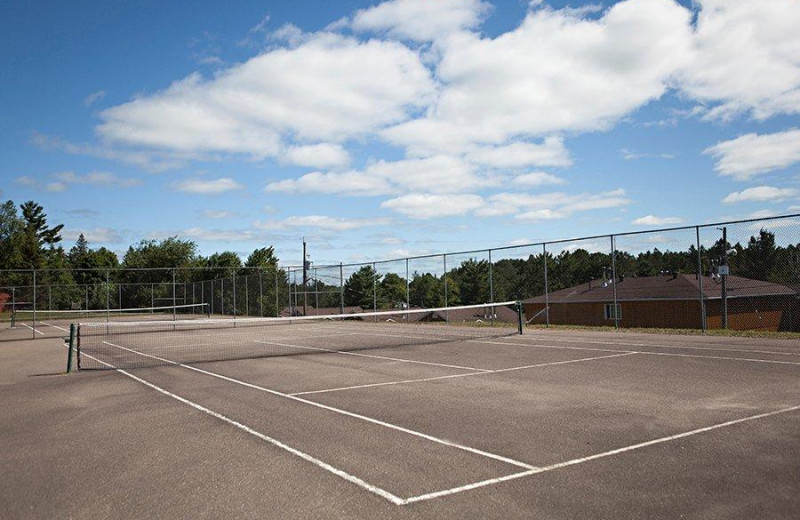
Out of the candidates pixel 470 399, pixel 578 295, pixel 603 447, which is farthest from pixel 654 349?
pixel 578 295

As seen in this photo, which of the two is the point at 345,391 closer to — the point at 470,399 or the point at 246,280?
the point at 470,399

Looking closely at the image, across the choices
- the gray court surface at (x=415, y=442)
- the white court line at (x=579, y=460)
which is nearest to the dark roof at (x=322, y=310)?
the gray court surface at (x=415, y=442)

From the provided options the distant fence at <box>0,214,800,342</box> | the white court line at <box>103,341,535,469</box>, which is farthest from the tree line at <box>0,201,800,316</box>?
the white court line at <box>103,341,535,469</box>

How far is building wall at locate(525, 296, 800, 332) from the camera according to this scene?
1717 centimetres

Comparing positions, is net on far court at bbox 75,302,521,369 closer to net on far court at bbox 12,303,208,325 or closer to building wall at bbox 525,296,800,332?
building wall at bbox 525,296,800,332

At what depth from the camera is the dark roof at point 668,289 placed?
58.9 ft

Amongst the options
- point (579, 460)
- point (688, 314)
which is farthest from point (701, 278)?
point (579, 460)

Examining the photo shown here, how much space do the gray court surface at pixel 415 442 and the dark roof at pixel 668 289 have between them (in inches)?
255

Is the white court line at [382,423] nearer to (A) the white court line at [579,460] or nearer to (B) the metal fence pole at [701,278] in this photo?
(A) the white court line at [579,460]

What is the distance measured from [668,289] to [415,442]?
25559mm

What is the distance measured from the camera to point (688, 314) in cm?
3195

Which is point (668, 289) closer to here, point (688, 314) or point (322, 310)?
point (688, 314)

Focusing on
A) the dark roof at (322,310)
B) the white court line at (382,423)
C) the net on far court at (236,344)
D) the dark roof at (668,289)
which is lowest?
the net on far court at (236,344)

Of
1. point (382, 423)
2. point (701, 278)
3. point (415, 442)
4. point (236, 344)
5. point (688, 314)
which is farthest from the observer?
point (688, 314)
